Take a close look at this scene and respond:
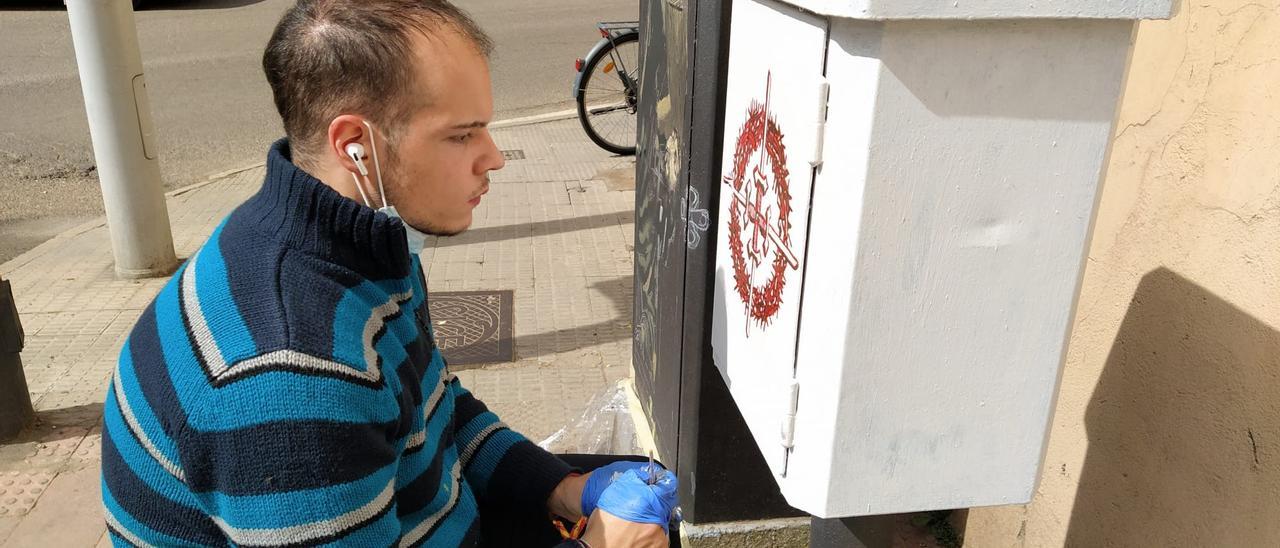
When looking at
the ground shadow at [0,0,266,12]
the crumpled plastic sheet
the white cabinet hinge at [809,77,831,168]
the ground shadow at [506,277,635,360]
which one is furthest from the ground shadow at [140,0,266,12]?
A: the white cabinet hinge at [809,77,831,168]

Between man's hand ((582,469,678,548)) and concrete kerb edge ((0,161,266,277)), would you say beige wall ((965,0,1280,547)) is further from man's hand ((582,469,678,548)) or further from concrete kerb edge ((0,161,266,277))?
concrete kerb edge ((0,161,266,277))

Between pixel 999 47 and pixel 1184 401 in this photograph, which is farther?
pixel 1184 401

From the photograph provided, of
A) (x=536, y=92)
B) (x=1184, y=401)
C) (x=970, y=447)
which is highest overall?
(x=970, y=447)

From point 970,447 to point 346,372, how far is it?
901 millimetres

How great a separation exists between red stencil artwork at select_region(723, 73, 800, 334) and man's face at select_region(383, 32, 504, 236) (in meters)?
0.44

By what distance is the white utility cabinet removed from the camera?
1.25 metres

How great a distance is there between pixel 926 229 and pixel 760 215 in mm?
393

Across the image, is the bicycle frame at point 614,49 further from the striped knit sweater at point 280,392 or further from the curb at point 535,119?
the striped knit sweater at point 280,392

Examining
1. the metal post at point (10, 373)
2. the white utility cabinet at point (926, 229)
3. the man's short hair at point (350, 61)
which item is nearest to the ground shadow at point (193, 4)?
the metal post at point (10, 373)

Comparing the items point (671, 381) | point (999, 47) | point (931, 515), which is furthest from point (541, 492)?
point (931, 515)

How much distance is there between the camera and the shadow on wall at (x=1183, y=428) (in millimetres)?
1713

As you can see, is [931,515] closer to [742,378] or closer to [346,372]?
[742,378]

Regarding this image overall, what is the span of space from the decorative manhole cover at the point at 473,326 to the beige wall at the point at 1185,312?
7.75 feet

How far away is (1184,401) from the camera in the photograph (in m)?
1.89
